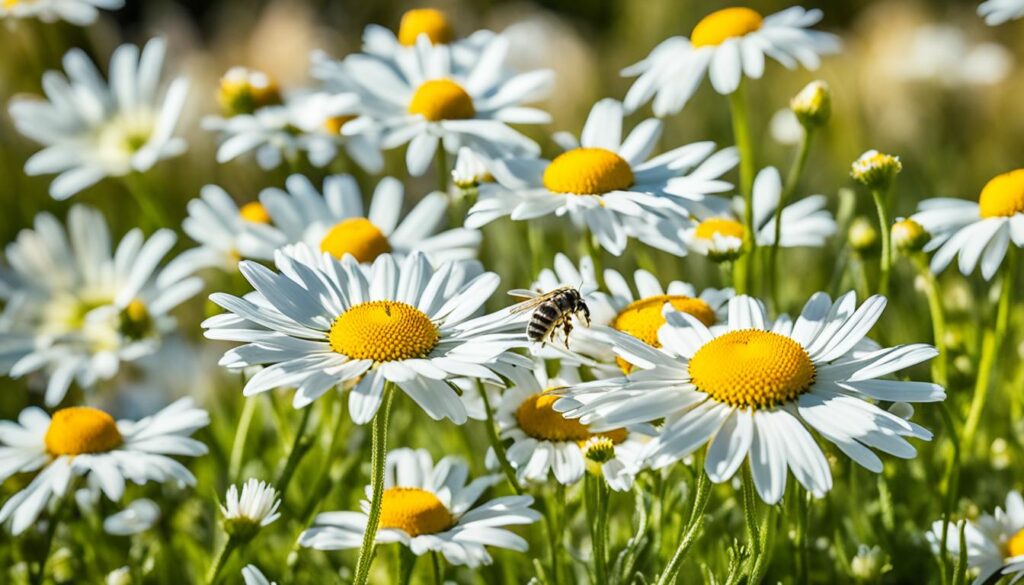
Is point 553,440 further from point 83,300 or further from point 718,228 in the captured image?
point 83,300

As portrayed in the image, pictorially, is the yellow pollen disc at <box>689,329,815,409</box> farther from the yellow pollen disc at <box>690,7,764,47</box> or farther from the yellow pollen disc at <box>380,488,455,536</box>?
the yellow pollen disc at <box>690,7,764,47</box>

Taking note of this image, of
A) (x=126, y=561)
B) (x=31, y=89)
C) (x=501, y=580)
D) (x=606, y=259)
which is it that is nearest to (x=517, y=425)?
(x=501, y=580)

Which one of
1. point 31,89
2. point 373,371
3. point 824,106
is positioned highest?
point 824,106

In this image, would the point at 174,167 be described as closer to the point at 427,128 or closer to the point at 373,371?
the point at 427,128

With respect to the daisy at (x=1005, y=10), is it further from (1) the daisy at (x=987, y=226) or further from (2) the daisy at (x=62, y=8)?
(2) the daisy at (x=62, y=8)

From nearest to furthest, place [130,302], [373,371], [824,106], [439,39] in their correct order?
[373,371] → [824,106] → [130,302] → [439,39]

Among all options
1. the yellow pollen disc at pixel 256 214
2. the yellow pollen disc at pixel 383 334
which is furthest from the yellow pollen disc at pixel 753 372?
the yellow pollen disc at pixel 256 214

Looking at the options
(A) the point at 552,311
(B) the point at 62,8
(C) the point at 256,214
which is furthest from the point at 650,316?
(B) the point at 62,8
